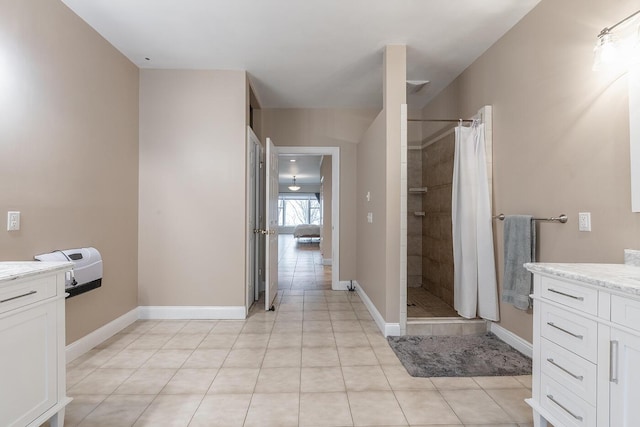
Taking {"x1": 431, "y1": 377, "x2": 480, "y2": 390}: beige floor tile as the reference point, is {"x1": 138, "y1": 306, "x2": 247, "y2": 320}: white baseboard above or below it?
above

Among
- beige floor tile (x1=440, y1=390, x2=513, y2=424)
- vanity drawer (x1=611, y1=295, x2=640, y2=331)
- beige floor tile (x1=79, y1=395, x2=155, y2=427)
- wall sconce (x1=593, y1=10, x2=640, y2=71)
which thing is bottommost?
beige floor tile (x1=79, y1=395, x2=155, y2=427)

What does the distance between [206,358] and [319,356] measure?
92 centimetres

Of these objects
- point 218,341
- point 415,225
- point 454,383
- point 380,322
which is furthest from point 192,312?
point 415,225

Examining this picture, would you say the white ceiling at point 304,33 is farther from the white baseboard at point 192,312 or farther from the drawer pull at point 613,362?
the white baseboard at point 192,312

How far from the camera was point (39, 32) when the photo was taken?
2299 mm

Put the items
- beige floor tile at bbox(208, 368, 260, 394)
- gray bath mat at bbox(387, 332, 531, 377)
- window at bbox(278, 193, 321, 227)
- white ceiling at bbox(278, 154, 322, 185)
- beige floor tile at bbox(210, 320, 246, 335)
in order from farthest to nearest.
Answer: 1. window at bbox(278, 193, 321, 227)
2. white ceiling at bbox(278, 154, 322, 185)
3. beige floor tile at bbox(210, 320, 246, 335)
4. gray bath mat at bbox(387, 332, 531, 377)
5. beige floor tile at bbox(208, 368, 260, 394)

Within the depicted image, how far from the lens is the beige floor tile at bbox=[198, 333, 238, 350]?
9.59 ft

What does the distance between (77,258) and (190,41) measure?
213cm

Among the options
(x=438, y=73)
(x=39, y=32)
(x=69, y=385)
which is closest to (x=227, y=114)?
(x=39, y=32)

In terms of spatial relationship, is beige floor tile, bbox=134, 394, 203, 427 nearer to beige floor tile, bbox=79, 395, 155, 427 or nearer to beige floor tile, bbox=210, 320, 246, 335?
beige floor tile, bbox=79, 395, 155, 427

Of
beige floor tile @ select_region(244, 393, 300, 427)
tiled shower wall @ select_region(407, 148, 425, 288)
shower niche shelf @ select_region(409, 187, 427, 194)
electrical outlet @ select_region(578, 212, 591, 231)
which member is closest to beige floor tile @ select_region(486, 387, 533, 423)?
electrical outlet @ select_region(578, 212, 591, 231)

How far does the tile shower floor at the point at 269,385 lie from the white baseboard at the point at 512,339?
0.38 meters

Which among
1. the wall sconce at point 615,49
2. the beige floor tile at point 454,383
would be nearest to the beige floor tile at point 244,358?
the beige floor tile at point 454,383

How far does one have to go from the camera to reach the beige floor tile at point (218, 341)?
292 cm
